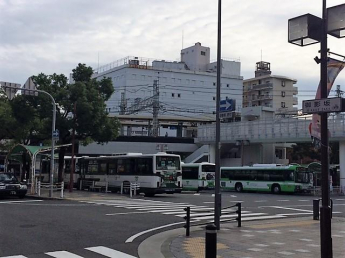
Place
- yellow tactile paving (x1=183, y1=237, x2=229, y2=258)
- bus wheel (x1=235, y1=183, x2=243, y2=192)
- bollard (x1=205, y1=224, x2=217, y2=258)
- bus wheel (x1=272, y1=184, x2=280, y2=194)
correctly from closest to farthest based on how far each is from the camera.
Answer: bollard (x1=205, y1=224, x2=217, y2=258)
yellow tactile paving (x1=183, y1=237, x2=229, y2=258)
bus wheel (x1=272, y1=184, x2=280, y2=194)
bus wheel (x1=235, y1=183, x2=243, y2=192)

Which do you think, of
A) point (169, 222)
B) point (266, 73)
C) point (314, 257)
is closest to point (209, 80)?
point (266, 73)

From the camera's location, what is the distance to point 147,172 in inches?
1225

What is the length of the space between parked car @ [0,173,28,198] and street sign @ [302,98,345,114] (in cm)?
2143

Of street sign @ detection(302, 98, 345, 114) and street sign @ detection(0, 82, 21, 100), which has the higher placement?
street sign @ detection(0, 82, 21, 100)

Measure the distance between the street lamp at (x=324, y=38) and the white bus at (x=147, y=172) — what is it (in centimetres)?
2246

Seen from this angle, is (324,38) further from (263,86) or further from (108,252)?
(263,86)

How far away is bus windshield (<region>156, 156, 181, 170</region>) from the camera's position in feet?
101

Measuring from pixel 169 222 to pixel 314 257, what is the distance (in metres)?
7.51

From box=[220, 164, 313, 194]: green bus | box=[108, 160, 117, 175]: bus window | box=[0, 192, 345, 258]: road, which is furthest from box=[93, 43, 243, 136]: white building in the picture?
box=[0, 192, 345, 258]: road

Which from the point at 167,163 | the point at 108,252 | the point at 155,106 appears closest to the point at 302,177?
the point at 167,163

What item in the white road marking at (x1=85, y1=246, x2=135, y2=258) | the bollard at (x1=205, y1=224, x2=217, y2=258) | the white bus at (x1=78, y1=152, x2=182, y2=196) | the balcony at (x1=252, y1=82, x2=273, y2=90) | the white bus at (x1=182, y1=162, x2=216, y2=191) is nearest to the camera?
the bollard at (x1=205, y1=224, x2=217, y2=258)

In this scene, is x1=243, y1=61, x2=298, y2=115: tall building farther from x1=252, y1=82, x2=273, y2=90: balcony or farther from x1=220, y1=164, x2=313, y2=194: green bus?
x1=220, y1=164, x2=313, y2=194: green bus

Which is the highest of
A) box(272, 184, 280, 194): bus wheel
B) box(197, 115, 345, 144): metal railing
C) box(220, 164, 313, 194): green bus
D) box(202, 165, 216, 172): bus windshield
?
box(197, 115, 345, 144): metal railing

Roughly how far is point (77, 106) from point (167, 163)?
8001mm
